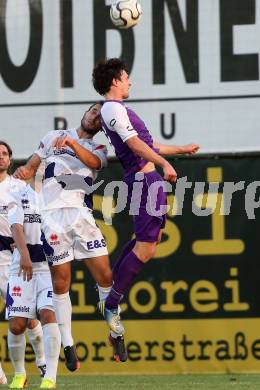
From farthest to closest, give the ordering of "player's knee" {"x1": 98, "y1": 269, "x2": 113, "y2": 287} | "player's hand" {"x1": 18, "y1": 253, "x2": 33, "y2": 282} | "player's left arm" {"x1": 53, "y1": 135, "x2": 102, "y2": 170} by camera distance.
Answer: "player's hand" {"x1": 18, "y1": 253, "x2": 33, "y2": 282} → "player's knee" {"x1": 98, "y1": 269, "x2": 113, "y2": 287} → "player's left arm" {"x1": 53, "y1": 135, "x2": 102, "y2": 170}

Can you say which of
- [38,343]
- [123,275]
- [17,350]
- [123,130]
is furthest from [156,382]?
[123,130]

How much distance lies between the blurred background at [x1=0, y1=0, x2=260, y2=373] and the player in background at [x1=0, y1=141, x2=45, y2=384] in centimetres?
106

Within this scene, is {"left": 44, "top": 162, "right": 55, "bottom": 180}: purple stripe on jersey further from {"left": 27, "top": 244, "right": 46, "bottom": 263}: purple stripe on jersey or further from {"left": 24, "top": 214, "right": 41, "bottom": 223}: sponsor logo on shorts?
{"left": 27, "top": 244, "right": 46, "bottom": 263}: purple stripe on jersey

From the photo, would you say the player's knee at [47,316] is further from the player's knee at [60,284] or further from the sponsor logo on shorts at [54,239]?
the sponsor logo on shorts at [54,239]

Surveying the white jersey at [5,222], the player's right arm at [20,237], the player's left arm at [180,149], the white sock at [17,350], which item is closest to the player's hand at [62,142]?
the player's left arm at [180,149]

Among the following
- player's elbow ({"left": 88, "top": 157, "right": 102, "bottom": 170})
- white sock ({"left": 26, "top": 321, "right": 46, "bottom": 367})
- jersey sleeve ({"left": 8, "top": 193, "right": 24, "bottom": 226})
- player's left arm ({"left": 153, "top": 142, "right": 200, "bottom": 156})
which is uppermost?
player's left arm ({"left": 153, "top": 142, "right": 200, "bottom": 156})

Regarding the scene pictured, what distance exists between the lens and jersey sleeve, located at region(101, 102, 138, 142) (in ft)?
27.4

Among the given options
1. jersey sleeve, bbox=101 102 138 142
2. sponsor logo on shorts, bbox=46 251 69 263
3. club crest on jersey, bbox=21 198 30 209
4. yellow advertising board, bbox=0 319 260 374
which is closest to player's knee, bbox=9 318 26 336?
club crest on jersey, bbox=21 198 30 209

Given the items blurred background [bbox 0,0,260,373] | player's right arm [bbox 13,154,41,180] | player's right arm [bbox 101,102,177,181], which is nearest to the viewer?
player's right arm [bbox 101,102,177,181]

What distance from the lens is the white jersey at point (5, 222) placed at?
1055 cm

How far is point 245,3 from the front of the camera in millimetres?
11383

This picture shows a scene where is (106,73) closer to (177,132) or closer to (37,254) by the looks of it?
(37,254)

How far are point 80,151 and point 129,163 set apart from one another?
15.5 inches

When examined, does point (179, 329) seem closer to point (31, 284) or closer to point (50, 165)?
point (31, 284)
